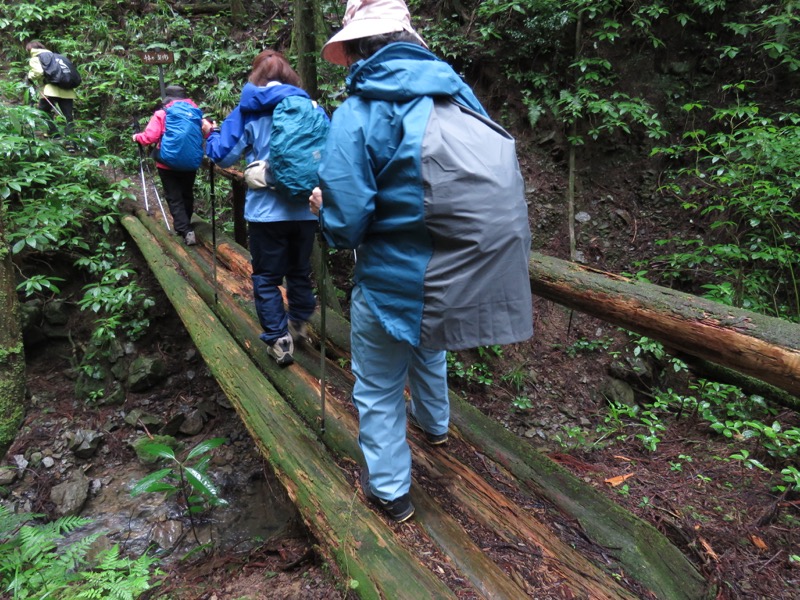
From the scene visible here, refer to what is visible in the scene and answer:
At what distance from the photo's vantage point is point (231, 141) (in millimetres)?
3359

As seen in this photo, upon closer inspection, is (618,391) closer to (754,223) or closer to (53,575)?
(754,223)

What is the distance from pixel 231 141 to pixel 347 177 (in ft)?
6.27

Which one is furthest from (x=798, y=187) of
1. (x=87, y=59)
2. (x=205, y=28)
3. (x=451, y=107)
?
(x=87, y=59)

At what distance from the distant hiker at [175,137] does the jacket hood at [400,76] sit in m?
3.96

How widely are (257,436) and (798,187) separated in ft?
17.4

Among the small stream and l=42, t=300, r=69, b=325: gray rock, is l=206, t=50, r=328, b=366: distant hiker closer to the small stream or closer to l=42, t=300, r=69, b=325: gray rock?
the small stream

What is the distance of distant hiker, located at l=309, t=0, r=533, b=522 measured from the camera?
1.79 meters

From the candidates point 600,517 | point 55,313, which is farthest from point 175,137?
point 600,517

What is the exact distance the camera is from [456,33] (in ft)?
26.1

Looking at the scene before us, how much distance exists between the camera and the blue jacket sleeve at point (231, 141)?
336 cm

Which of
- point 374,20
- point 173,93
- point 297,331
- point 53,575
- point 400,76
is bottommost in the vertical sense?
point 53,575

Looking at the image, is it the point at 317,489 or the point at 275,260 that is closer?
the point at 317,489

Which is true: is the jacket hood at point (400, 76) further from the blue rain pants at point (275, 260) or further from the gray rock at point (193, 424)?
the gray rock at point (193, 424)

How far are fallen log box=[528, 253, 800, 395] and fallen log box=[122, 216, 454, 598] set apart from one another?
1576 mm
